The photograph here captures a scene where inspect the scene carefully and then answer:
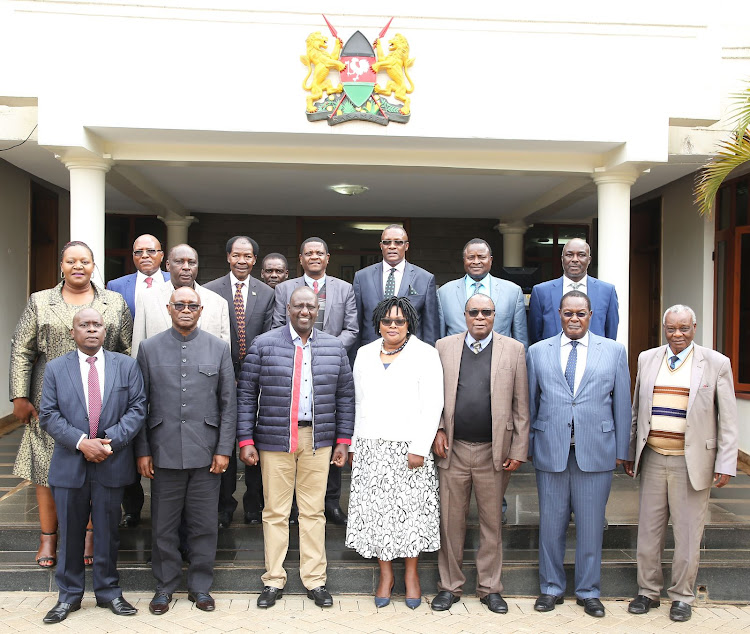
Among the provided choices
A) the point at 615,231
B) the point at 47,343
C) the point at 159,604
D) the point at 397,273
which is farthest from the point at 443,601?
the point at 615,231

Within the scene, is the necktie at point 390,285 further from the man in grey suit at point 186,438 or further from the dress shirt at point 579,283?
the man in grey suit at point 186,438

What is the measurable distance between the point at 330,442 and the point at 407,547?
2.58 ft

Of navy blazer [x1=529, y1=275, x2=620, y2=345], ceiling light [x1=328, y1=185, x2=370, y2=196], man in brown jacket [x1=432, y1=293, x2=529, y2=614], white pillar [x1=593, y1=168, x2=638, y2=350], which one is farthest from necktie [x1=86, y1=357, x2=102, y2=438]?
ceiling light [x1=328, y1=185, x2=370, y2=196]

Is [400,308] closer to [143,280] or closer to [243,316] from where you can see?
[243,316]

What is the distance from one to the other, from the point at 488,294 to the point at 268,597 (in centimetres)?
250

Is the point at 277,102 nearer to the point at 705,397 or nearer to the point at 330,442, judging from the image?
the point at 330,442

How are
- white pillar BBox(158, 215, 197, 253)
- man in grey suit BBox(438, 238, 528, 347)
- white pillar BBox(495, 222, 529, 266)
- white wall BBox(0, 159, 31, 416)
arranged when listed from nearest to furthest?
1. man in grey suit BBox(438, 238, 528, 347)
2. white wall BBox(0, 159, 31, 416)
3. white pillar BBox(158, 215, 197, 253)
4. white pillar BBox(495, 222, 529, 266)

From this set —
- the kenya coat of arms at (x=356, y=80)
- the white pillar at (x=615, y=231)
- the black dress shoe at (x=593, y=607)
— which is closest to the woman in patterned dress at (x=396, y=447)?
the black dress shoe at (x=593, y=607)

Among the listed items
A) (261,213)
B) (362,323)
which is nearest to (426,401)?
(362,323)

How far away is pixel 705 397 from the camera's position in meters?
4.29

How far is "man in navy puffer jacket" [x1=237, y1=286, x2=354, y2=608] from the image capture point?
168 inches

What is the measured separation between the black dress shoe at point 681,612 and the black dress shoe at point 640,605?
5.4 inches

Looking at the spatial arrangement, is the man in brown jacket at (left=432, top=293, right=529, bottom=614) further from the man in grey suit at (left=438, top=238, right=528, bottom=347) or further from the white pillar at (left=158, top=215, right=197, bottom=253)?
the white pillar at (left=158, top=215, right=197, bottom=253)

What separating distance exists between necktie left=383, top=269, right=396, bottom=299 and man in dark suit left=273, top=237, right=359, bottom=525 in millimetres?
263
